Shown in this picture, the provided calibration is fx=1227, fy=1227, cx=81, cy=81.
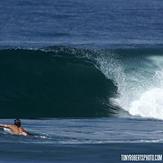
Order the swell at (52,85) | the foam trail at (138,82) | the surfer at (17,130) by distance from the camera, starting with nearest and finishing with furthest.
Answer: the surfer at (17,130)
the swell at (52,85)
the foam trail at (138,82)

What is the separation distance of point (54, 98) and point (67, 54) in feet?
20.3

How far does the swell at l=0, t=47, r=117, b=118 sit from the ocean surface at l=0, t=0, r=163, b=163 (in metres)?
0.05

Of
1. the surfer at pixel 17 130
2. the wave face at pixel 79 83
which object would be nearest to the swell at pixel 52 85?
the wave face at pixel 79 83

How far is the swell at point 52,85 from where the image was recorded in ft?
184

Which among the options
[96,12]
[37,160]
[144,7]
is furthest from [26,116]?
[144,7]

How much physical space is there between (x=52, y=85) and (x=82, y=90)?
1.50 metres

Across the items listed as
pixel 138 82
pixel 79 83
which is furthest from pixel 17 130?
pixel 138 82

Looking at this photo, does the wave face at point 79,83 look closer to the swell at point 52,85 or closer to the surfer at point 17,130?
the swell at point 52,85

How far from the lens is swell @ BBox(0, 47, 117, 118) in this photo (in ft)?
184

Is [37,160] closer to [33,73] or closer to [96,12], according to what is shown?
[33,73]

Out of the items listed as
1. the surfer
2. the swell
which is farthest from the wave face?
the surfer

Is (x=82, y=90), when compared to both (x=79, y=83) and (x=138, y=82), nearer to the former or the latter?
(x=79, y=83)

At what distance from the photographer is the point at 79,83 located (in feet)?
199

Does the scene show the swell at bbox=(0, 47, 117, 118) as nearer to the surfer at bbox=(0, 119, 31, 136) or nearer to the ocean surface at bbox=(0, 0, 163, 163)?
the ocean surface at bbox=(0, 0, 163, 163)
